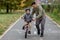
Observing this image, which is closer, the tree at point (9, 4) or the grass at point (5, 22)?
the grass at point (5, 22)

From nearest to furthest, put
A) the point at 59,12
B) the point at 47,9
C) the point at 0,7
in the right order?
the point at 59,12, the point at 0,7, the point at 47,9

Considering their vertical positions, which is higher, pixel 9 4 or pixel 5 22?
pixel 9 4

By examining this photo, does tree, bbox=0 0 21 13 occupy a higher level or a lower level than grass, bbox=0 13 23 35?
higher

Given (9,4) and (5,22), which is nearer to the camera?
(5,22)

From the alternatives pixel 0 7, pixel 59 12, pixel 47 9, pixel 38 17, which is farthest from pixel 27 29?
pixel 47 9

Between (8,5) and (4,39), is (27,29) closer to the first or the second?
(4,39)

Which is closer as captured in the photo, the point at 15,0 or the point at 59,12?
the point at 59,12

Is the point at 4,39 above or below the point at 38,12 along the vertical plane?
below

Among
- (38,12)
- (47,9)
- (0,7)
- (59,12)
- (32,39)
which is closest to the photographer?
(32,39)

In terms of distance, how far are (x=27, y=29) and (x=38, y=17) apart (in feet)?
2.75

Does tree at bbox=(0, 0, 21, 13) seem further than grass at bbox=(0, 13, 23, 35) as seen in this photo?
Yes

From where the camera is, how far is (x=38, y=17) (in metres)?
13.4

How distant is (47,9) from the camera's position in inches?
2256

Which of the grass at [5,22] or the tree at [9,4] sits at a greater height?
the tree at [9,4]
